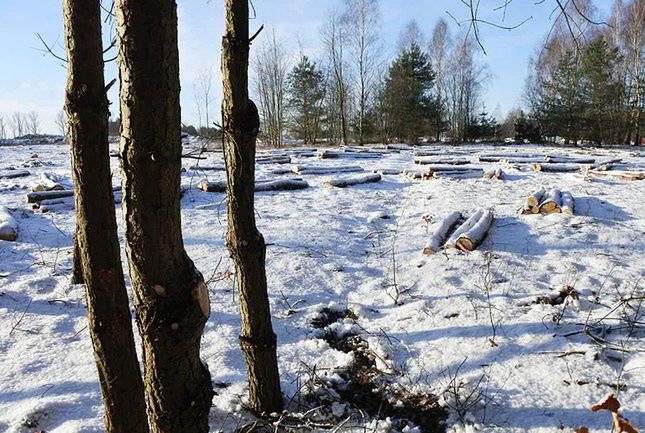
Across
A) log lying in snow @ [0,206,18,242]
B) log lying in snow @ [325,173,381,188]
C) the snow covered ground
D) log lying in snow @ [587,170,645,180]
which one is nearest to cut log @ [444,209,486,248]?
the snow covered ground

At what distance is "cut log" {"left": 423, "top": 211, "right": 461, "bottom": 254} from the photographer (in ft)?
17.6

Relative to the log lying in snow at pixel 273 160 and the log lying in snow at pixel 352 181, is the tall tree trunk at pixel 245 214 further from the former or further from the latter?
the log lying in snow at pixel 273 160

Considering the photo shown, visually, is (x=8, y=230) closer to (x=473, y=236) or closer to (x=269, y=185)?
(x=269, y=185)

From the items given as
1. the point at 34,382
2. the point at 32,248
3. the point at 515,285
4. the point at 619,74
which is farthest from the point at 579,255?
the point at 619,74

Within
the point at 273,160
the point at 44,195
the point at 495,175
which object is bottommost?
the point at 44,195

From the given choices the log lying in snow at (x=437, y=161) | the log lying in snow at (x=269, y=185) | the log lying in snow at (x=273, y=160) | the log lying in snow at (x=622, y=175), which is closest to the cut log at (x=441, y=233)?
the log lying in snow at (x=269, y=185)

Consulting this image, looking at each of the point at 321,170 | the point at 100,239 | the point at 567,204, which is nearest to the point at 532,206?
the point at 567,204

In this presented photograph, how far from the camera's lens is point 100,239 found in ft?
6.10

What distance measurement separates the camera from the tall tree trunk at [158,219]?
1.32 metres

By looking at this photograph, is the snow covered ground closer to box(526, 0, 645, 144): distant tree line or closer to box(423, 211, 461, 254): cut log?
box(423, 211, 461, 254): cut log

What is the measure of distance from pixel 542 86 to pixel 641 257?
32.2 meters

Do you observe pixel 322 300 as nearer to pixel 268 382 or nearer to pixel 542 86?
pixel 268 382

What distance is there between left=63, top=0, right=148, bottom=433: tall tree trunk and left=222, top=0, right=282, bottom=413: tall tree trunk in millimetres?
→ 657

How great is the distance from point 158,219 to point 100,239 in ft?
2.00
